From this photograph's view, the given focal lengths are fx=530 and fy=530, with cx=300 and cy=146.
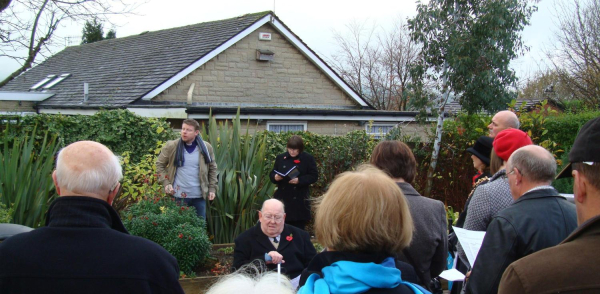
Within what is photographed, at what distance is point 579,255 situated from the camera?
1.70 meters

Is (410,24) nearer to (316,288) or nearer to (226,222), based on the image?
(226,222)

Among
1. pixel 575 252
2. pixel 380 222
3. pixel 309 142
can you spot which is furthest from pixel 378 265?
pixel 309 142

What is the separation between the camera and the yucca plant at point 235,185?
7750 mm

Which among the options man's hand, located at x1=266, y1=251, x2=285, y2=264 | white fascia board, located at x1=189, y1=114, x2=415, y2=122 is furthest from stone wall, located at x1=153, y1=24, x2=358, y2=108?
Result: man's hand, located at x1=266, y1=251, x2=285, y2=264

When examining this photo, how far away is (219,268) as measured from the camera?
638 centimetres

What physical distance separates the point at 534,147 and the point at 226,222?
5.38m

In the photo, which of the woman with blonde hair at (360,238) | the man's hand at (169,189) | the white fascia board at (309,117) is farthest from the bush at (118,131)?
the woman with blonde hair at (360,238)

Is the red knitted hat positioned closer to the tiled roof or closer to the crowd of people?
the crowd of people

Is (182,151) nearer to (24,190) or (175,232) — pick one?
(175,232)

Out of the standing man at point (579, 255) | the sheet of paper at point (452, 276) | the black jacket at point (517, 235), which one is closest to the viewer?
the standing man at point (579, 255)

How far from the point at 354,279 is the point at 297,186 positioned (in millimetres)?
5488

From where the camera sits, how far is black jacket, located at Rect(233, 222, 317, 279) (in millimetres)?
4820

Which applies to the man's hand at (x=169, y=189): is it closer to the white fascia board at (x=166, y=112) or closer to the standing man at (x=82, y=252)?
the standing man at (x=82, y=252)

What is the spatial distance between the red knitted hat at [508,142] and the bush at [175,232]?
351 centimetres
